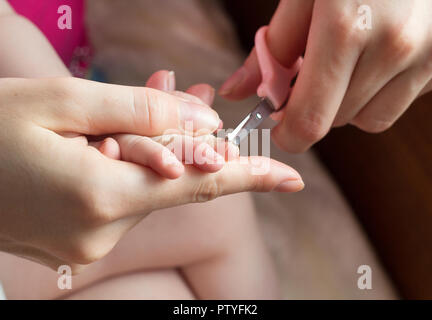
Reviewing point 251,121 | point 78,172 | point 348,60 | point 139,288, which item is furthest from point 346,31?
point 139,288

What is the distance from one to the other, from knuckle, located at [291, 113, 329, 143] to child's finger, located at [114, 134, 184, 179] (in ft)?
0.59

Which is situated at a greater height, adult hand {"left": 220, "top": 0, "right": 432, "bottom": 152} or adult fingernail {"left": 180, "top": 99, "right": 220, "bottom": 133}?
adult hand {"left": 220, "top": 0, "right": 432, "bottom": 152}

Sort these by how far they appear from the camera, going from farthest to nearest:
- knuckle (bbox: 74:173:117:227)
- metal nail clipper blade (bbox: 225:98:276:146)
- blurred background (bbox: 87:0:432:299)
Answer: blurred background (bbox: 87:0:432:299)
metal nail clipper blade (bbox: 225:98:276:146)
knuckle (bbox: 74:173:117:227)

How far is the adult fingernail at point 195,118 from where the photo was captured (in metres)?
0.45

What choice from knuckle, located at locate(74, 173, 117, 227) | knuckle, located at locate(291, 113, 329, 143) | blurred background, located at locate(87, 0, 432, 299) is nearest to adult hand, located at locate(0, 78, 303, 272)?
knuckle, located at locate(74, 173, 117, 227)

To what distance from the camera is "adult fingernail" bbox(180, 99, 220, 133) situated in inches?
17.9

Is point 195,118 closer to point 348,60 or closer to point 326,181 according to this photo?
point 348,60

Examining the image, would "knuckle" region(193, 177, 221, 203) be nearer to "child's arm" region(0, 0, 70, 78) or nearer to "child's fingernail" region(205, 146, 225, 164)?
"child's fingernail" region(205, 146, 225, 164)

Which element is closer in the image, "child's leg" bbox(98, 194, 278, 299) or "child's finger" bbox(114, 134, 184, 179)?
"child's finger" bbox(114, 134, 184, 179)

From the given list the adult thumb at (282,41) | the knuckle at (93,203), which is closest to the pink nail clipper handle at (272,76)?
the adult thumb at (282,41)

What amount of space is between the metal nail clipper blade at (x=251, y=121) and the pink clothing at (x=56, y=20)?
1.26 feet

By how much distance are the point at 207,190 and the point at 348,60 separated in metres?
0.19

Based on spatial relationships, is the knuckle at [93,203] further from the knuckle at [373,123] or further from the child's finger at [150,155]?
the knuckle at [373,123]
